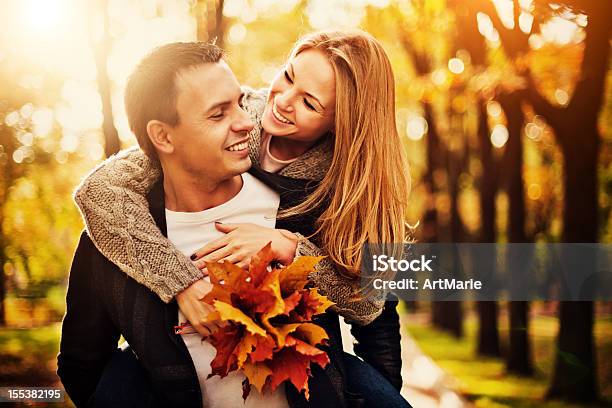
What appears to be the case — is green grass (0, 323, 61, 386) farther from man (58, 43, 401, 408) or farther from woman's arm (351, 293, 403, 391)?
woman's arm (351, 293, 403, 391)

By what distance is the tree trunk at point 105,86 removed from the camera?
9.35 feet

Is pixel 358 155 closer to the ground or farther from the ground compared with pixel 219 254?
farther from the ground

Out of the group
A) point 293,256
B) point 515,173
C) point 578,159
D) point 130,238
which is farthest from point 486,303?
point 130,238

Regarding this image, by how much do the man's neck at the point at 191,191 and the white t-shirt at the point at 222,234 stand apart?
0.02 metres

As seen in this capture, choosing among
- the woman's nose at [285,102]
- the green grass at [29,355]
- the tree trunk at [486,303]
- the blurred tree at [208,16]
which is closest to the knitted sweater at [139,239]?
the woman's nose at [285,102]

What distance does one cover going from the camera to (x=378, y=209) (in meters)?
2.13

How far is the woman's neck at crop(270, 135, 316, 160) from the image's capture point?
7.30ft

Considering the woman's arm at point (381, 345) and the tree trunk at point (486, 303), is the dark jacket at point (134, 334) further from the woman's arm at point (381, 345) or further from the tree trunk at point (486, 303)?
the tree trunk at point (486, 303)

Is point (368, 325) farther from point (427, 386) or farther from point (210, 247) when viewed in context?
point (427, 386)

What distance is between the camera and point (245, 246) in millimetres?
2115

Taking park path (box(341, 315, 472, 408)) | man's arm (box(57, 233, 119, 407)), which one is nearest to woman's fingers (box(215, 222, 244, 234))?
man's arm (box(57, 233, 119, 407))

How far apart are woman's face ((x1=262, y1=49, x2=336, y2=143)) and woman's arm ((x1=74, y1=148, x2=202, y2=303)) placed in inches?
17.2

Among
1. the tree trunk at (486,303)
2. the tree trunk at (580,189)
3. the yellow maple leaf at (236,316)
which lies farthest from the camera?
the tree trunk at (486,303)

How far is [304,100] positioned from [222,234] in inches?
17.6
